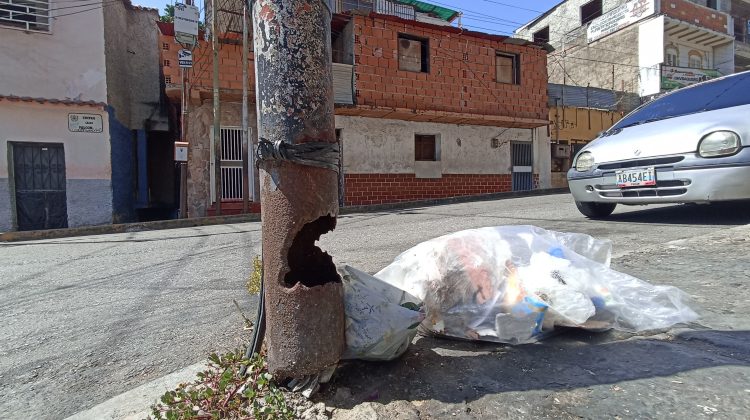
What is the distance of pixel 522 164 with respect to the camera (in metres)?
15.5

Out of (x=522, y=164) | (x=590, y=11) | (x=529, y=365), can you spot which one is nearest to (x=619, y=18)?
(x=590, y=11)

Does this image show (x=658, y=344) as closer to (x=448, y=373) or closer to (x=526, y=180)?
(x=448, y=373)

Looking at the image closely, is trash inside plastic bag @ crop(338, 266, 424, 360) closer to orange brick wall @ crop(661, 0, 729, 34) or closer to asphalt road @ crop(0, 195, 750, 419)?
asphalt road @ crop(0, 195, 750, 419)

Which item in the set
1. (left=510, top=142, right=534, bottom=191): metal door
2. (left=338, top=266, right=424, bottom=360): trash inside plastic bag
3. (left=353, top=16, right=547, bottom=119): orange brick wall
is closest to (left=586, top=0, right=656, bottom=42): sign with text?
(left=353, top=16, right=547, bottom=119): orange brick wall

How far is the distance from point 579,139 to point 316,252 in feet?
60.0

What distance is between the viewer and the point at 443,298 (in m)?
1.75

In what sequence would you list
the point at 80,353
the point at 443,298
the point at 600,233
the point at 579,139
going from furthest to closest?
1. the point at 579,139
2. the point at 600,233
3. the point at 80,353
4. the point at 443,298

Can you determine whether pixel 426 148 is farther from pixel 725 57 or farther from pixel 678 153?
pixel 725 57

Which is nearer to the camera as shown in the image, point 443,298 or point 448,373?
point 448,373

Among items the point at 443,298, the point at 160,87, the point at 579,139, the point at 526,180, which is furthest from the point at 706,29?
the point at 443,298

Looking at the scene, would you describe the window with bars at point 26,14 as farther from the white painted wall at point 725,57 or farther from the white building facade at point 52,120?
the white painted wall at point 725,57

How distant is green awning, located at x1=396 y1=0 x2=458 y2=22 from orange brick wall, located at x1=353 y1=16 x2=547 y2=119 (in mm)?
4400

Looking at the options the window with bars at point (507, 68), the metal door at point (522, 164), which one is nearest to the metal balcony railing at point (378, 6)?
the window with bars at point (507, 68)

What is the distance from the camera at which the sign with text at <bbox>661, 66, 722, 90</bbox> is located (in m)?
20.1
